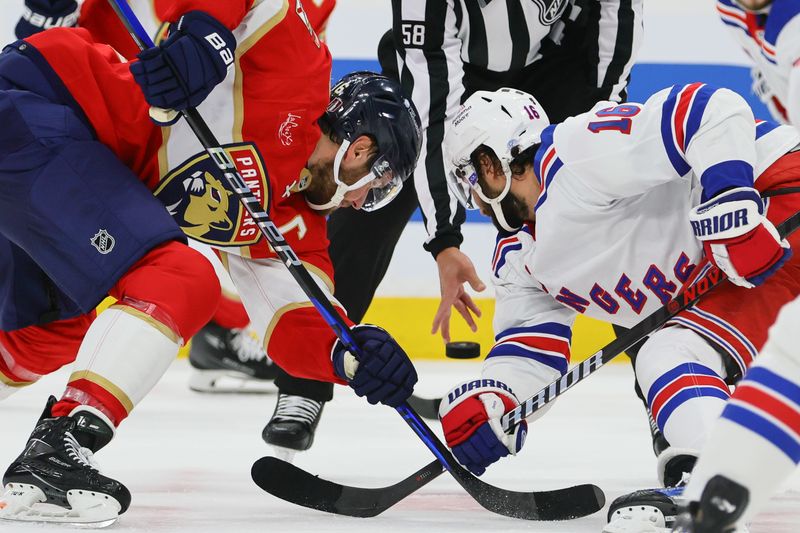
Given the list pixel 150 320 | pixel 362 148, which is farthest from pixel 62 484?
pixel 362 148

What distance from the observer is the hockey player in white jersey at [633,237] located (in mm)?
1815

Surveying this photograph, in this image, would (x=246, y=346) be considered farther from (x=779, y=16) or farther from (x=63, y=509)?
(x=779, y=16)

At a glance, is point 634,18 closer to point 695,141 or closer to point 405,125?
point 405,125

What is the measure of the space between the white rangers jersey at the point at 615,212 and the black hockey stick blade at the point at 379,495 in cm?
24

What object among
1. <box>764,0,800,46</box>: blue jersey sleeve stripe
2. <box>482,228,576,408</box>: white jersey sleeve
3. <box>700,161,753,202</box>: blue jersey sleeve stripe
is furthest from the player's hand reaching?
<box>764,0,800,46</box>: blue jersey sleeve stripe

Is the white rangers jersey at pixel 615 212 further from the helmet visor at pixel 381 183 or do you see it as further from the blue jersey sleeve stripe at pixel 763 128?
the helmet visor at pixel 381 183

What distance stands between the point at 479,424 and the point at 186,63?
0.83 metres

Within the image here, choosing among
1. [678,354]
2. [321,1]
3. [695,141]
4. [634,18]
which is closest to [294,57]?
[321,1]

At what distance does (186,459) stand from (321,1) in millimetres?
1115

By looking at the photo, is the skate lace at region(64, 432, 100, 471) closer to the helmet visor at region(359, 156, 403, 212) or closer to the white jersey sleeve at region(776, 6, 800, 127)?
the helmet visor at region(359, 156, 403, 212)

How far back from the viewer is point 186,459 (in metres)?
2.60

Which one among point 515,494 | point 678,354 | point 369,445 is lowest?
point 369,445

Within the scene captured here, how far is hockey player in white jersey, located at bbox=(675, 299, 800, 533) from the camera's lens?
1.08 m

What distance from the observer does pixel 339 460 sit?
2697 mm
